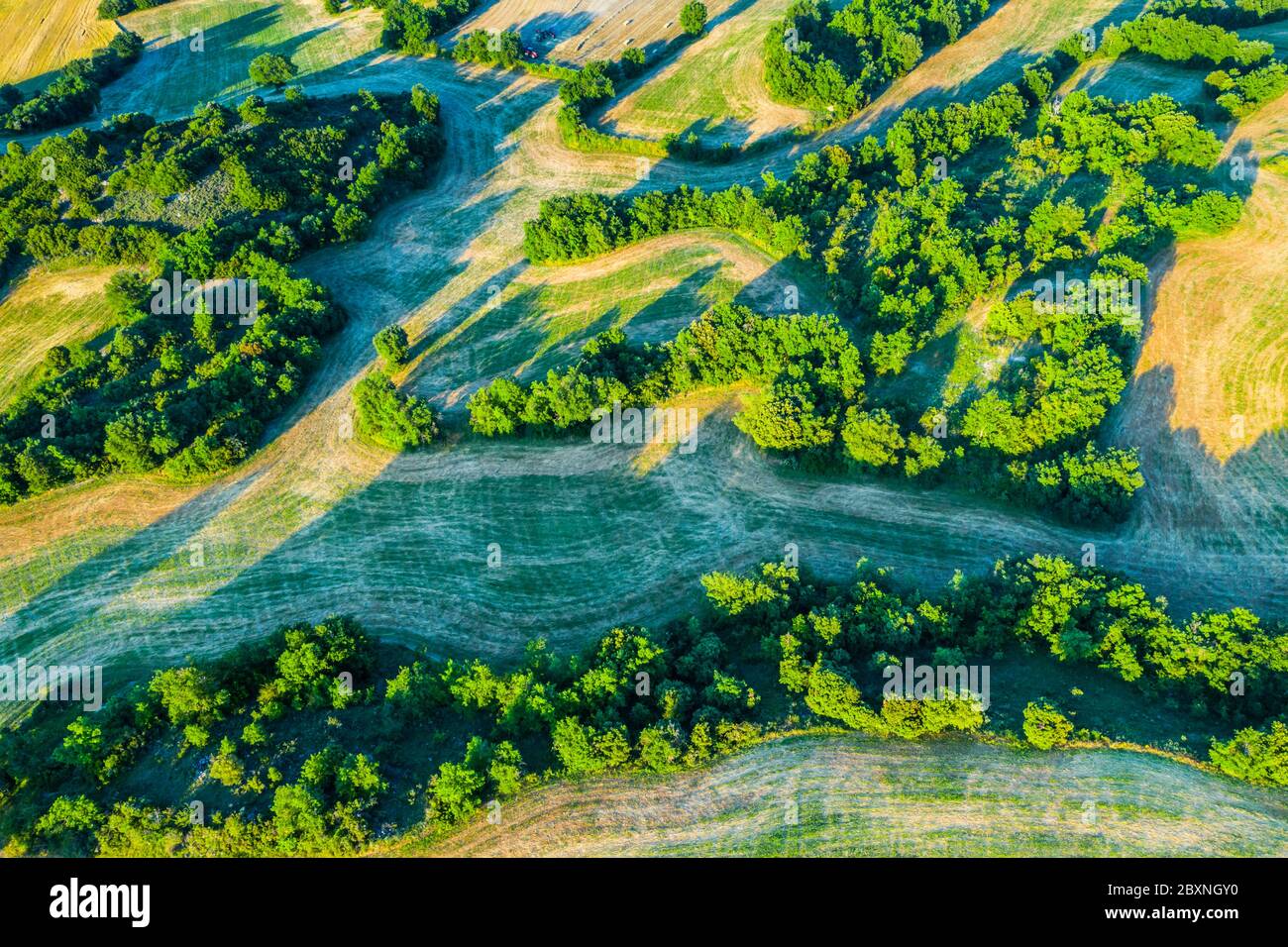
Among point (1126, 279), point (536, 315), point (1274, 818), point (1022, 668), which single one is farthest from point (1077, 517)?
point (536, 315)

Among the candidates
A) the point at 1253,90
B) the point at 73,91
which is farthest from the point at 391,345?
the point at 1253,90

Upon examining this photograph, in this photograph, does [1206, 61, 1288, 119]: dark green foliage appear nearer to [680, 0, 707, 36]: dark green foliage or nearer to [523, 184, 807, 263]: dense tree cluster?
[523, 184, 807, 263]: dense tree cluster

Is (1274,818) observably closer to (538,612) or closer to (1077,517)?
(1077,517)

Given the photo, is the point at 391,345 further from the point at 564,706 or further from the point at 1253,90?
the point at 1253,90

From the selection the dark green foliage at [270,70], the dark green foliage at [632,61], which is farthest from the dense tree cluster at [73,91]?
the dark green foliage at [632,61]

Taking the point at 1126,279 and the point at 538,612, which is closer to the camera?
the point at 538,612

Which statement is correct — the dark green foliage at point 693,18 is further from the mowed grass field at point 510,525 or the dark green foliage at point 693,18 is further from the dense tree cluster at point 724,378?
the dense tree cluster at point 724,378

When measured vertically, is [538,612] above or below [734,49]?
below

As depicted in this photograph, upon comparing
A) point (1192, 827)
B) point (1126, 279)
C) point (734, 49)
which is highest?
point (734, 49)
